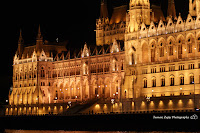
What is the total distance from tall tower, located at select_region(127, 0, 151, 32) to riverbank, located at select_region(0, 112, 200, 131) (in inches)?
1126

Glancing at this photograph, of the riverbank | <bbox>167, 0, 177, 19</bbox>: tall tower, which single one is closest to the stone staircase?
the riverbank

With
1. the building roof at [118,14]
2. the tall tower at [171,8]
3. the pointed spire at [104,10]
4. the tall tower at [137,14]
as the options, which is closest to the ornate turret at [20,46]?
the pointed spire at [104,10]

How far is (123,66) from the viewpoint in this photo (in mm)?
151750

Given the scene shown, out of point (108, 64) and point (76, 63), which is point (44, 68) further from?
point (108, 64)

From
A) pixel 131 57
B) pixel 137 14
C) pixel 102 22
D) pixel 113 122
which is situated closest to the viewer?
pixel 113 122

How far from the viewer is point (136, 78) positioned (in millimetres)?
136750

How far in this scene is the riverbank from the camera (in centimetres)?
10738

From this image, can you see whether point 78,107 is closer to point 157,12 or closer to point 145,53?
point 145,53

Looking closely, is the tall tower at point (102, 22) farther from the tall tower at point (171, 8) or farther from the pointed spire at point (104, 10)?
the tall tower at point (171, 8)

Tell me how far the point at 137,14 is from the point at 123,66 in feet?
55.4

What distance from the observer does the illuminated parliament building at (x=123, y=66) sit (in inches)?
5037

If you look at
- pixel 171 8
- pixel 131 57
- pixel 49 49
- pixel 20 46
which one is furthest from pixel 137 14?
pixel 20 46

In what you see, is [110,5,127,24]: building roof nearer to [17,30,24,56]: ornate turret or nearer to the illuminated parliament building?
the illuminated parliament building

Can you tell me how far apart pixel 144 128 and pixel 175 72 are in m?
21.7
